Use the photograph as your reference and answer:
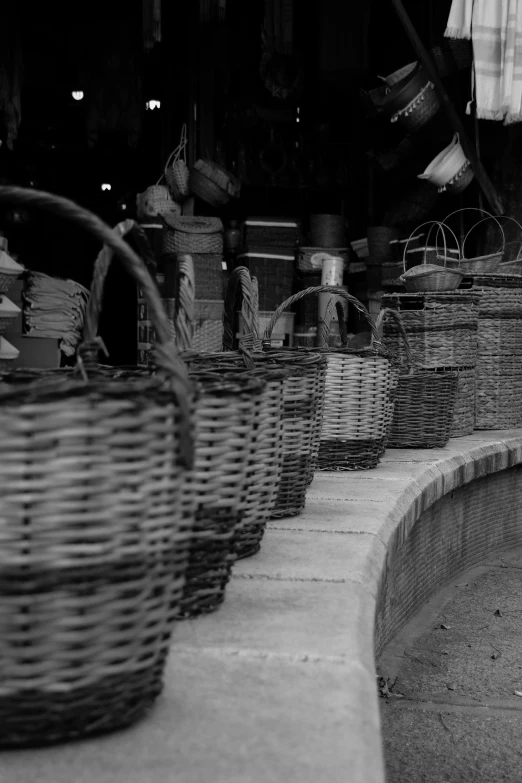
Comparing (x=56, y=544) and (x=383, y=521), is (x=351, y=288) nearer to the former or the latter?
(x=383, y=521)

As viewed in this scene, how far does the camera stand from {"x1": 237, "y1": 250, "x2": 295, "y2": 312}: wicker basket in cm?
732

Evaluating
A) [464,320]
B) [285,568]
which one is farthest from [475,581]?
[285,568]

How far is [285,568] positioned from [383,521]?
0.62m

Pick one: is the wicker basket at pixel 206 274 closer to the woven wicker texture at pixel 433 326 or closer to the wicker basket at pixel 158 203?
the wicker basket at pixel 158 203

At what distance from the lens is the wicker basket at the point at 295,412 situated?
255cm

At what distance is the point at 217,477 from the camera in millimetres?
1569

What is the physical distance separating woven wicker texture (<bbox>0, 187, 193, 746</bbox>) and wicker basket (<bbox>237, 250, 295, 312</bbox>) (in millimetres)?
6160

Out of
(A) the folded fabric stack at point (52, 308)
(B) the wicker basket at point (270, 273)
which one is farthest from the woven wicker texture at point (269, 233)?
(A) the folded fabric stack at point (52, 308)

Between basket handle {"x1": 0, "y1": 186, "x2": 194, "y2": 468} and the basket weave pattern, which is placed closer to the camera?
basket handle {"x1": 0, "y1": 186, "x2": 194, "y2": 468}

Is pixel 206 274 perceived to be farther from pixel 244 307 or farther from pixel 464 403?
pixel 244 307

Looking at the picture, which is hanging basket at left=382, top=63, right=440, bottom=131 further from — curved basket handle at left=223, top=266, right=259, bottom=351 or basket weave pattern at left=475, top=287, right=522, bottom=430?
curved basket handle at left=223, top=266, right=259, bottom=351

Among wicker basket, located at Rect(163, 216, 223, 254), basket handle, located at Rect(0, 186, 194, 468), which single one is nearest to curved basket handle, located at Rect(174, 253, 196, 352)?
basket handle, located at Rect(0, 186, 194, 468)

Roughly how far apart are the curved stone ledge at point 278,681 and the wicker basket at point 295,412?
0.08 m

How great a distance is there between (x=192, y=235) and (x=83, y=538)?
623cm
